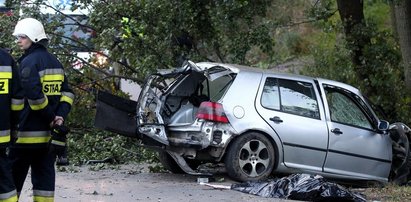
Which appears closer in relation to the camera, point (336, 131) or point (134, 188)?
point (134, 188)

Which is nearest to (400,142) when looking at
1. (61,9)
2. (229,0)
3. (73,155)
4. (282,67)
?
(229,0)

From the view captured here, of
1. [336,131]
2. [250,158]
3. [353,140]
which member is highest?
[336,131]

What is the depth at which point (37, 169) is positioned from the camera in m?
7.15

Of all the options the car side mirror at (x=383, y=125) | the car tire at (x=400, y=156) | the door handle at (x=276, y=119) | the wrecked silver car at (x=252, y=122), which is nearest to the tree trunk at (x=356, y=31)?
the car tire at (x=400, y=156)

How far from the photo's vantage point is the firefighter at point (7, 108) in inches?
245

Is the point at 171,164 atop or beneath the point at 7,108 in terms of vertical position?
beneath

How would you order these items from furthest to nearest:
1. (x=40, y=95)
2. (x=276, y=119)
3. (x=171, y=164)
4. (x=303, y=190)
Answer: (x=171, y=164)
(x=276, y=119)
(x=303, y=190)
(x=40, y=95)

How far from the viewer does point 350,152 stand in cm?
1027

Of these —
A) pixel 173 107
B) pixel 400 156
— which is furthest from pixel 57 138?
pixel 400 156

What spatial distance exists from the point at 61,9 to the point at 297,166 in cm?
565

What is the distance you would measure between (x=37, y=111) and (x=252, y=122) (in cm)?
342

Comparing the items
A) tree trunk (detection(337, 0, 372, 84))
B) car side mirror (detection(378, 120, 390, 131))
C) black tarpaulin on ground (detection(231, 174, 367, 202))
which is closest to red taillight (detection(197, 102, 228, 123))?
black tarpaulin on ground (detection(231, 174, 367, 202))

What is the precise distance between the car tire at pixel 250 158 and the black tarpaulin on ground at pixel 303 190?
48 cm

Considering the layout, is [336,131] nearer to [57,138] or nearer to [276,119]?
[276,119]
